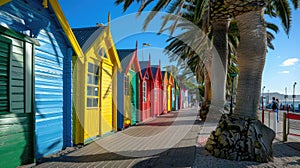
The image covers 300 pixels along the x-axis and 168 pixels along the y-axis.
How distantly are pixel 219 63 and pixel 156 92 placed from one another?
9.65 metres

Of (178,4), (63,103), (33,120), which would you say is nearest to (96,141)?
(63,103)

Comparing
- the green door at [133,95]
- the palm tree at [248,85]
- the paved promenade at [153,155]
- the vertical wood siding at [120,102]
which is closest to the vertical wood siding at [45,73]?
the paved promenade at [153,155]

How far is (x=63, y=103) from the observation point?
6590 millimetres

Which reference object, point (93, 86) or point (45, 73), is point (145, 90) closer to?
point (93, 86)

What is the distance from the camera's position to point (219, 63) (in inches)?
379

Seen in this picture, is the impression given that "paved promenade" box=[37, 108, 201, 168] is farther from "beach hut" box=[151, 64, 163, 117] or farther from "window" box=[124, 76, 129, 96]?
"beach hut" box=[151, 64, 163, 117]

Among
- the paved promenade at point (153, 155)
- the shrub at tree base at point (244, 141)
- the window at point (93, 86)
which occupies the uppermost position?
the window at point (93, 86)

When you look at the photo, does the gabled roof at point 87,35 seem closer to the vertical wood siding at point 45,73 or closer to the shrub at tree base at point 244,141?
the vertical wood siding at point 45,73

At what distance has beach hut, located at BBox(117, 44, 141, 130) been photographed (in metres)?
10.7

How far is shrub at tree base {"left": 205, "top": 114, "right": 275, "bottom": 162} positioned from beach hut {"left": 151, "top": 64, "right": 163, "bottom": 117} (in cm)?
1173

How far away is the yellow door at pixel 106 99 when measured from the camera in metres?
8.53

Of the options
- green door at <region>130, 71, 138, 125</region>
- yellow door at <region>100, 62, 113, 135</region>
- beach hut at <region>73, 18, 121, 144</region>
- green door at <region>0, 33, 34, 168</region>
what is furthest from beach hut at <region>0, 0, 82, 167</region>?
green door at <region>130, 71, 138, 125</region>

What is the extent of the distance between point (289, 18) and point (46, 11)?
8.26m

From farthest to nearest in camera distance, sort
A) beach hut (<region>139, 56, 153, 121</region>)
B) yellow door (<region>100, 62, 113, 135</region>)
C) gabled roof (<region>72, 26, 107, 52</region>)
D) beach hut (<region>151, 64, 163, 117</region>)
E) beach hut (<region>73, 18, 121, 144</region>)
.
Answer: beach hut (<region>151, 64, 163, 117</region>) < beach hut (<region>139, 56, 153, 121</region>) < yellow door (<region>100, 62, 113, 135</region>) < gabled roof (<region>72, 26, 107, 52</region>) < beach hut (<region>73, 18, 121, 144</region>)
